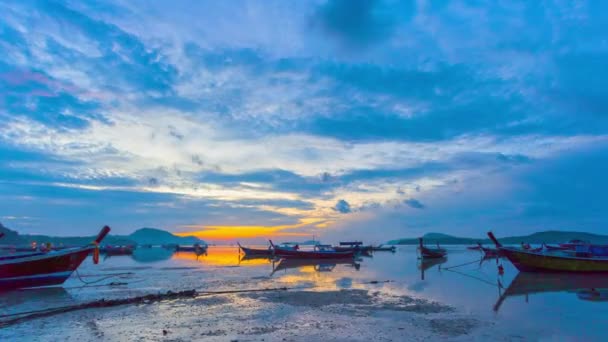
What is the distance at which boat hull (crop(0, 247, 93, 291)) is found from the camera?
19.6 meters

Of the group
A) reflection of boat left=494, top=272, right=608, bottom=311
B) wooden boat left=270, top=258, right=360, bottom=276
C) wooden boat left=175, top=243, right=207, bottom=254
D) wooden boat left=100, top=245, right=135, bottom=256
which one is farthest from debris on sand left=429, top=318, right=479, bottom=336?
wooden boat left=100, top=245, right=135, bottom=256

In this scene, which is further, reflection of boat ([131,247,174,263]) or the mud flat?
reflection of boat ([131,247,174,263])

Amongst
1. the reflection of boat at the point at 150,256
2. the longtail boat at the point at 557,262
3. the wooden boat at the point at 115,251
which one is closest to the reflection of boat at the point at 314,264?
the longtail boat at the point at 557,262

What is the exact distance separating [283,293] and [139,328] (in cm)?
846

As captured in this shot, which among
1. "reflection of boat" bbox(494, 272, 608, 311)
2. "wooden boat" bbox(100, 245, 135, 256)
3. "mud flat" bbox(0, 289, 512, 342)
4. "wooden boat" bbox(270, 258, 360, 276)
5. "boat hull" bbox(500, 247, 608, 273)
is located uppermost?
"wooden boat" bbox(100, 245, 135, 256)

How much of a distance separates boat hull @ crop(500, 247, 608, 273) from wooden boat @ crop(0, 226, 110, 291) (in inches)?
1130

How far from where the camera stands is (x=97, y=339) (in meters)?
10.2

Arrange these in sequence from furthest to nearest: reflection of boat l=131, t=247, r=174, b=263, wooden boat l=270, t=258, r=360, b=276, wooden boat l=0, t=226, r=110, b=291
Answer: reflection of boat l=131, t=247, r=174, b=263, wooden boat l=270, t=258, r=360, b=276, wooden boat l=0, t=226, r=110, b=291

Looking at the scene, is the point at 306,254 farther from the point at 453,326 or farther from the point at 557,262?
the point at 453,326

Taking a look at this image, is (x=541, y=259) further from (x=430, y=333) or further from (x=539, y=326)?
(x=430, y=333)

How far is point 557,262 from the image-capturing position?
28000 millimetres

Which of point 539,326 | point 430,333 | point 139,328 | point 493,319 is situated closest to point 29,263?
point 139,328

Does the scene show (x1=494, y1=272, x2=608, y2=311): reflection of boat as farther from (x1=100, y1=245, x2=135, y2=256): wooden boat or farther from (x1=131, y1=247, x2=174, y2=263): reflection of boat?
(x1=100, y1=245, x2=135, y2=256): wooden boat

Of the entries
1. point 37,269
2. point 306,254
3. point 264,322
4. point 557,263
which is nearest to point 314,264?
point 306,254
